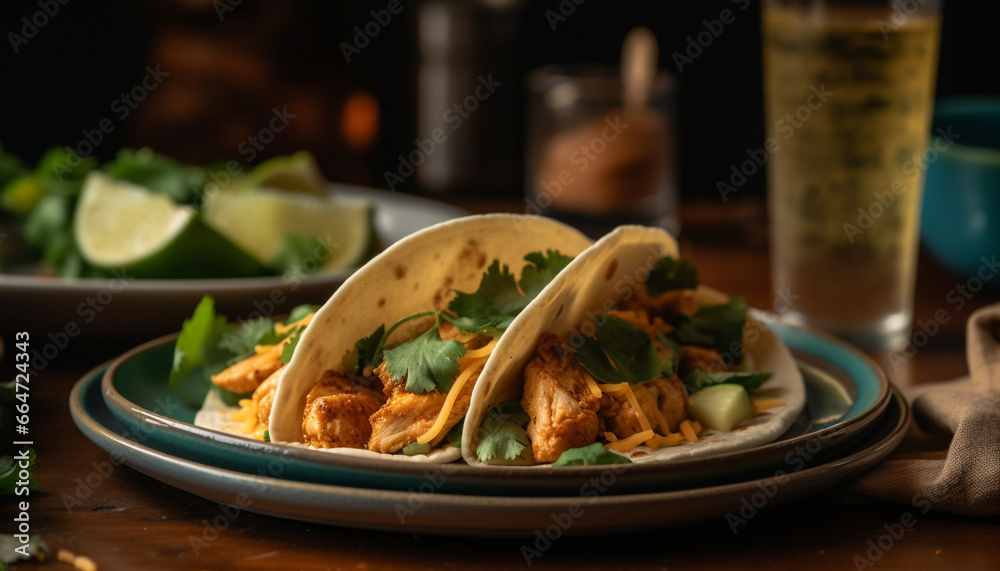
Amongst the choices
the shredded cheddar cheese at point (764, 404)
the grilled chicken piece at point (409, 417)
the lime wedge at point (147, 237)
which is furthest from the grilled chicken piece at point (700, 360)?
the lime wedge at point (147, 237)

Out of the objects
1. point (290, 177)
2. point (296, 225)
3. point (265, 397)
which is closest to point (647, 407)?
point (265, 397)

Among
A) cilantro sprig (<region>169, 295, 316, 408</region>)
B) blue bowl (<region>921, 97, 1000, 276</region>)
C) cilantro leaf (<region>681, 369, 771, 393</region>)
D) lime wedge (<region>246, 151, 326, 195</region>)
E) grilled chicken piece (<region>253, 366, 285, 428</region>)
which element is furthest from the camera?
lime wedge (<region>246, 151, 326, 195</region>)

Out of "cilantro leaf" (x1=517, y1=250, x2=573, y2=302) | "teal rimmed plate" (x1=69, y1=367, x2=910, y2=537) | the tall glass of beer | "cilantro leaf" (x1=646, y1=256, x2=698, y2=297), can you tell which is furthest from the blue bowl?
"teal rimmed plate" (x1=69, y1=367, x2=910, y2=537)

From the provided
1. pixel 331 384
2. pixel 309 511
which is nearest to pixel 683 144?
pixel 331 384

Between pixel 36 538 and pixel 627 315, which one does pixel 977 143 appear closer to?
pixel 627 315

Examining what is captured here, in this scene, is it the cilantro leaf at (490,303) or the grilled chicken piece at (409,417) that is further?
the cilantro leaf at (490,303)

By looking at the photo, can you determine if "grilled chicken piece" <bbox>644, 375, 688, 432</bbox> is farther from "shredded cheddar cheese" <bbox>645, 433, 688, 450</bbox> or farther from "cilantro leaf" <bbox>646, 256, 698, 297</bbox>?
"cilantro leaf" <bbox>646, 256, 698, 297</bbox>

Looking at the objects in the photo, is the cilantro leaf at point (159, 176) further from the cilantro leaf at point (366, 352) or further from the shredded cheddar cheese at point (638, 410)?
the shredded cheddar cheese at point (638, 410)
